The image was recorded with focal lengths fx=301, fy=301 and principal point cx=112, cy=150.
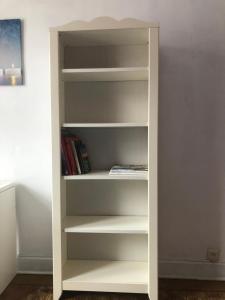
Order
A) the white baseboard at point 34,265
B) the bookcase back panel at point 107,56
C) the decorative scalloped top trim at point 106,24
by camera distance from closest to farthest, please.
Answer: the decorative scalloped top trim at point 106,24 < the bookcase back panel at point 107,56 < the white baseboard at point 34,265

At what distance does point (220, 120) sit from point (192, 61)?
0.46 metres

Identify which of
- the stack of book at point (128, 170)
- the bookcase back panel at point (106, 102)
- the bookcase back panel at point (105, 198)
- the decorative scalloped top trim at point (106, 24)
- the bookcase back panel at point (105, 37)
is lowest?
the bookcase back panel at point (105, 198)

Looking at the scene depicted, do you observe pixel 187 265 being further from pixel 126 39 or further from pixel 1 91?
pixel 1 91

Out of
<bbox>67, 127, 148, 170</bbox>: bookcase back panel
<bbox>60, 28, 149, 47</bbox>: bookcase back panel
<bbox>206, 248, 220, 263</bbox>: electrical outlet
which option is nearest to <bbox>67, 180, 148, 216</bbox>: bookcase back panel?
<bbox>67, 127, 148, 170</bbox>: bookcase back panel

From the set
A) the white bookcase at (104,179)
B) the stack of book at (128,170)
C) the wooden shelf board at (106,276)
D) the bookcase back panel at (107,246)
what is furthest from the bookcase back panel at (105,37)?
the wooden shelf board at (106,276)

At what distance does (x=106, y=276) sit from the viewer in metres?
1.95

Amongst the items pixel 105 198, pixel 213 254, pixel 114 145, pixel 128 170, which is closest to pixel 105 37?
pixel 114 145

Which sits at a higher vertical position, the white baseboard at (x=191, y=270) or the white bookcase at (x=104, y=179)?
the white bookcase at (x=104, y=179)

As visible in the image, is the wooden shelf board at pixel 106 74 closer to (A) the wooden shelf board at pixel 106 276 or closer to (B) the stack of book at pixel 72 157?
(B) the stack of book at pixel 72 157

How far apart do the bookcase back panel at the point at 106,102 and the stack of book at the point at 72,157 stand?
23 cm

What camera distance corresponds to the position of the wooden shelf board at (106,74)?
180 centimetres

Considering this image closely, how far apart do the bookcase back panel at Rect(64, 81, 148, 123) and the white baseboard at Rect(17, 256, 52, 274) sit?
42.5 inches

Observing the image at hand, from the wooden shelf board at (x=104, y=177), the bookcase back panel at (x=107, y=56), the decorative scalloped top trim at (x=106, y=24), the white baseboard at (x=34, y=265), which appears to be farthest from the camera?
the white baseboard at (x=34, y=265)

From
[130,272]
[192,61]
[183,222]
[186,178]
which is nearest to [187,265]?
[183,222]
